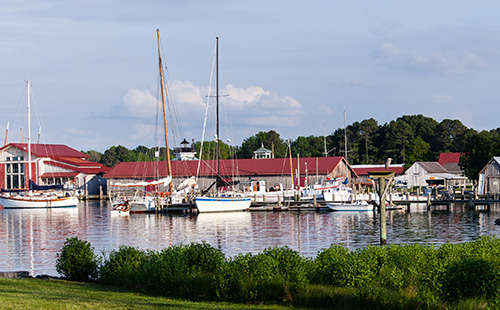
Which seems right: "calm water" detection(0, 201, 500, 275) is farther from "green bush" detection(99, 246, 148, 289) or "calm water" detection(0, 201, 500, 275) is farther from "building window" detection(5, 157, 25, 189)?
"building window" detection(5, 157, 25, 189)

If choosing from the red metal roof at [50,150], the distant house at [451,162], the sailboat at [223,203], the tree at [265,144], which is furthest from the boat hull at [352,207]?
the tree at [265,144]

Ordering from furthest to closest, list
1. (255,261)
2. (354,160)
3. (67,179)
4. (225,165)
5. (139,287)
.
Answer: (354,160) → (67,179) → (225,165) → (139,287) → (255,261)

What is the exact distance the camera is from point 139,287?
66.6 feet

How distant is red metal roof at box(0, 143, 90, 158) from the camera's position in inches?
4918

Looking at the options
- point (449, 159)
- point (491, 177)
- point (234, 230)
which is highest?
point (449, 159)

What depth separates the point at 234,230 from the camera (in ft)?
171

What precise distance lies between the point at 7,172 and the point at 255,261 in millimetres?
117516

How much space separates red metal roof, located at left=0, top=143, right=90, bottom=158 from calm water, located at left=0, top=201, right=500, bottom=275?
178 ft

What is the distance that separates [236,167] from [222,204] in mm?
33767

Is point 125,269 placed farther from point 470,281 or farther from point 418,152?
point 418,152

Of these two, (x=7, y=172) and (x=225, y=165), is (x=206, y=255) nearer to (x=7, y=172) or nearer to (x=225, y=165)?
(x=225, y=165)

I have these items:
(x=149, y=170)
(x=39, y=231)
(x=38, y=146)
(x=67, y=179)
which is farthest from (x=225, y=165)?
(x=39, y=231)

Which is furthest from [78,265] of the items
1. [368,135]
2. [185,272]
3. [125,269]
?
[368,135]

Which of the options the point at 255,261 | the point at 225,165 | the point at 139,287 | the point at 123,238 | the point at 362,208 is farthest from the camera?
the point at 225,165
